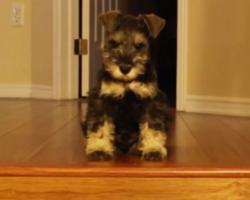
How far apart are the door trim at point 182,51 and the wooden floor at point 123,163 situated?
2.03 feet

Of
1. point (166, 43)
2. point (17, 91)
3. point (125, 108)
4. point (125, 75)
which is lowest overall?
point (17, 91)

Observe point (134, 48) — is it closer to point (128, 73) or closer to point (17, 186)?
point (128, 73)

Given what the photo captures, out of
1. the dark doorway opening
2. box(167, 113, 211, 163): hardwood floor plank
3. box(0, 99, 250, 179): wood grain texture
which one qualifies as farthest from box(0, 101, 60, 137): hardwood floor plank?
the dark doorway opening

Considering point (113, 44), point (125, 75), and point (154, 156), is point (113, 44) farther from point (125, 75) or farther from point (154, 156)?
point (154, 156)

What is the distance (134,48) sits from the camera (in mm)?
1476

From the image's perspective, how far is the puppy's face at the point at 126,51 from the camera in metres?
1.45

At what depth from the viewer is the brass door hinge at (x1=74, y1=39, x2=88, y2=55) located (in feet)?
11.1

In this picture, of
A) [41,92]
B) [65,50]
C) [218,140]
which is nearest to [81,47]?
[65,50]

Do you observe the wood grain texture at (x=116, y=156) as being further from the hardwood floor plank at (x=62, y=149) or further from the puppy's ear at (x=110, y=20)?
the puppy's ear at (x=110, y=20)

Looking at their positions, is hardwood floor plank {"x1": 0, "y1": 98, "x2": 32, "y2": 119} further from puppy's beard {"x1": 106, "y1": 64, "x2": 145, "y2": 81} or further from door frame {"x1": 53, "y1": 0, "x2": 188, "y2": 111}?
puppy's beard {"x1": 106, "y1": 64, "x2": 145, "y2": 81}

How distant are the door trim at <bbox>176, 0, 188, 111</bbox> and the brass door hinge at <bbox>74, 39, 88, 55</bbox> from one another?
848mm

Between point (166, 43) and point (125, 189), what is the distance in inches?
137

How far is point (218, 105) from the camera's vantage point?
2.67 meters

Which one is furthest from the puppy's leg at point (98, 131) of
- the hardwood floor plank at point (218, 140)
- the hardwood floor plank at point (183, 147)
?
the hardwood floor plank at point (218, 140)
